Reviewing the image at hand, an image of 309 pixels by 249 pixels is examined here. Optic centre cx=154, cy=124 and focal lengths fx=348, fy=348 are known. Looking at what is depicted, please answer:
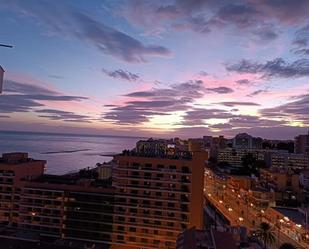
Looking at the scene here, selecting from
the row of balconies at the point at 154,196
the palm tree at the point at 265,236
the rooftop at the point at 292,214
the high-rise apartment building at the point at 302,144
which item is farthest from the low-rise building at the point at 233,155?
the row of balconies at the point at 154,196

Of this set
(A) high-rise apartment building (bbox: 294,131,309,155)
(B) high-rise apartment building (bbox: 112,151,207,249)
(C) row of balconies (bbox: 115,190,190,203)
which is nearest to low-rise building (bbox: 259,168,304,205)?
(B) high-rise apartment building (bbox: 112,151,207,249)

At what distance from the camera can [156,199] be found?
18.0 meters

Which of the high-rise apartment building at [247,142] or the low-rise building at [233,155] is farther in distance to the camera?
the high-rise apartment building at [247,142]

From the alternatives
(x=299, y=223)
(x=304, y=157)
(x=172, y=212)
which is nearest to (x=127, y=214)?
(x=172, y=212)

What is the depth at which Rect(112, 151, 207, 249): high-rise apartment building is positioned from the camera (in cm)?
1756

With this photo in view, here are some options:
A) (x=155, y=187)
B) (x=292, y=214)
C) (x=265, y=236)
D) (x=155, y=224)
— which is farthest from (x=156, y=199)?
(x=292, y=214)

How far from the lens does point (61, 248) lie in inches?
586

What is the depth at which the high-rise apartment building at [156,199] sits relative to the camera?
17.6 metres

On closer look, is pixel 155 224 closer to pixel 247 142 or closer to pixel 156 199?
pixel 156 199

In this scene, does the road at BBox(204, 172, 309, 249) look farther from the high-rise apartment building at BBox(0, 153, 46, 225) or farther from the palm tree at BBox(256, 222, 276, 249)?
the high-rise apartment building at BBox(0, 153, 46, 225)

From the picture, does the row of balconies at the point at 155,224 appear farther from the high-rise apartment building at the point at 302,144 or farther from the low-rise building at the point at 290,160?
the high-rise apartment building at the point at 302,144

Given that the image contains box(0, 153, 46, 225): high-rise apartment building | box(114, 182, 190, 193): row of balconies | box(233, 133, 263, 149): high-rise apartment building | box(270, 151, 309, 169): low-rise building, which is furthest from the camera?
box(233, 133, 263, 149): high-rise apartment building

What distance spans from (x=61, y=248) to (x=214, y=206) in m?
18.2

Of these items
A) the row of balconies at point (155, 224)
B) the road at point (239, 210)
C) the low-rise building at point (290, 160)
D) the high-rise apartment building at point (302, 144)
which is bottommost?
the road at point (239, 210)
